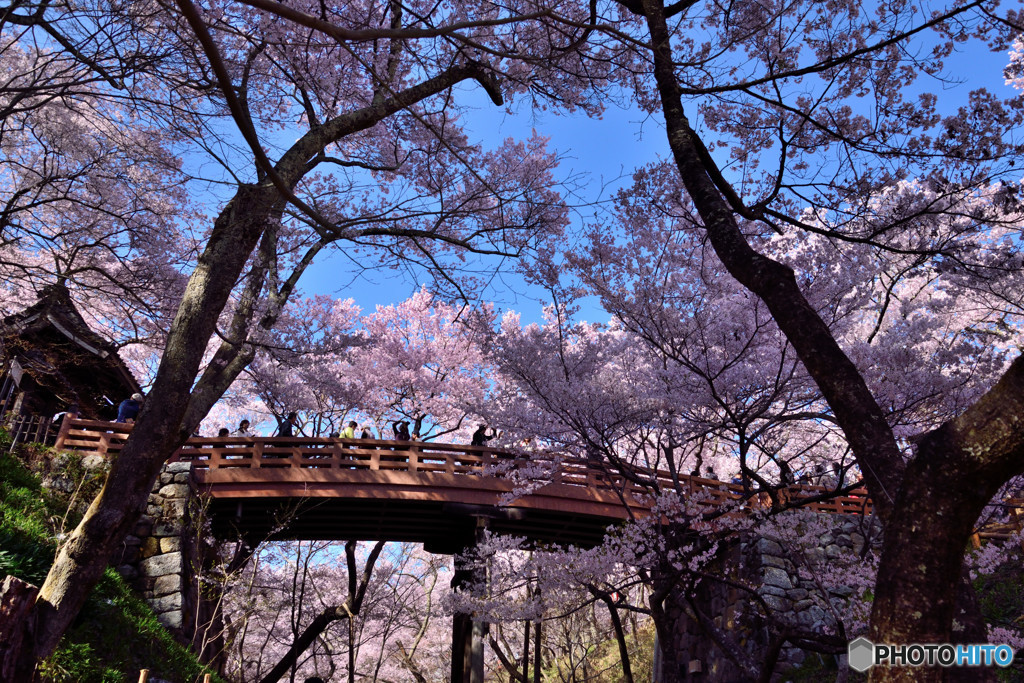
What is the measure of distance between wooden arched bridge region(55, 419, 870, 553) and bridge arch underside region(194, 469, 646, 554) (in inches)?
0.7

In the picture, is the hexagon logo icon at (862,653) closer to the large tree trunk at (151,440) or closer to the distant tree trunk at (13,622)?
the large tree trunk at (151,440)

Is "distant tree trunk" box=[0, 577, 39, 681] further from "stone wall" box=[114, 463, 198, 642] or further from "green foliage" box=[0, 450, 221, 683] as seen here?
"stone wall" box=[114, 463, 198, 642]

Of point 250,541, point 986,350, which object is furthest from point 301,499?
point 986,350

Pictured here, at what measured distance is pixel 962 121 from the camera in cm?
593

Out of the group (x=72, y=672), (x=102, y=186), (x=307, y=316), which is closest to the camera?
(x=72, y=672)

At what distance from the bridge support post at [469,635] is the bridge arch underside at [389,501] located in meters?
0.54

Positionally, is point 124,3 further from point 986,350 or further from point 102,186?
point 986,350

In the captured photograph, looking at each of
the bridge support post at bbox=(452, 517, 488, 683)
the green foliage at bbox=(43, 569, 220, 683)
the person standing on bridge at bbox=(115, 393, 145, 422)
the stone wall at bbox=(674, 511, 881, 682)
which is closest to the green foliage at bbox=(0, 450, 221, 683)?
the green foliage at bbox=(43, 569, 220, 683)

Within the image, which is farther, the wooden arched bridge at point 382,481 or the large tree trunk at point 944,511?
the wooden arched bridge at point 382,481

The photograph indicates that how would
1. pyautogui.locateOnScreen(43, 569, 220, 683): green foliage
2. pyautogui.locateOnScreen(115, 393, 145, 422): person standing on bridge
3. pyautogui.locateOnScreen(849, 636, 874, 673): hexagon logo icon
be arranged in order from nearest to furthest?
pyautogui.locateOnScreen(849, 636, 874, 673): hexagon logo icon, pyautogui.locateOnScreen(43, 569, 220, 683): green foliage, pyautogui.locateOnScreen(115, 393, 145, 422): person standing on bridge

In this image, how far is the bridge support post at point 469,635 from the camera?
1176 centimetres

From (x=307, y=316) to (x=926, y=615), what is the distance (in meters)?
20.5

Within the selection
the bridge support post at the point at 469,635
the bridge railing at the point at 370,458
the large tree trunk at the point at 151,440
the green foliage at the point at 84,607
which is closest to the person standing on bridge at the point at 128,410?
the bridge railing at the point at 370,458

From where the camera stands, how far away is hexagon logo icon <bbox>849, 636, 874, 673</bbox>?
2.45 m
